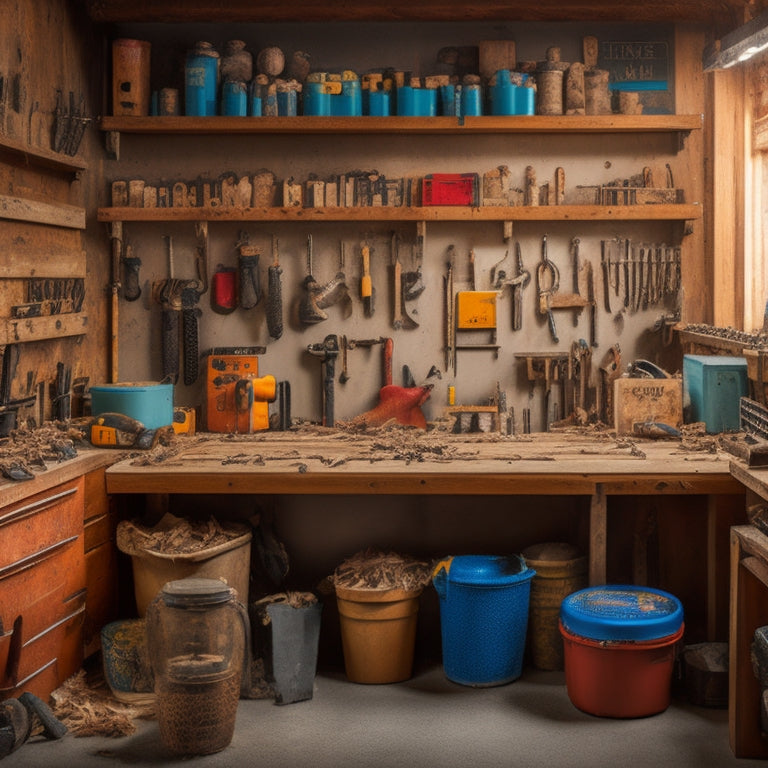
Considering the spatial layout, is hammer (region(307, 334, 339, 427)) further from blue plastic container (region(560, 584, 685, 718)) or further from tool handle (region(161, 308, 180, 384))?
blue plastic container (region(560, 584, 685, 718))

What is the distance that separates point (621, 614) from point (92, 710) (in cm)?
202

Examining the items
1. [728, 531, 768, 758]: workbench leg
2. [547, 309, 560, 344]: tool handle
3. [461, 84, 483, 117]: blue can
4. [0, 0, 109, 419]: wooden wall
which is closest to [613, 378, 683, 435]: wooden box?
[547, 309, 560, 344]: tool handle

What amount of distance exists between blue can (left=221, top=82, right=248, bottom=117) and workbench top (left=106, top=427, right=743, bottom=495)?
1.82 metres

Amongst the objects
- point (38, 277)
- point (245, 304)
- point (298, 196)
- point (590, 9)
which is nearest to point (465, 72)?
point (590, 9)

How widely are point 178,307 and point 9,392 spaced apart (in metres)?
1.21

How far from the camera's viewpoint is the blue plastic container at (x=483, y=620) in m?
4.10

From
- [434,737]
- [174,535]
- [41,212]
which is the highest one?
[41,212]

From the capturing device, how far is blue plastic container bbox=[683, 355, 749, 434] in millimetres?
→ 4539

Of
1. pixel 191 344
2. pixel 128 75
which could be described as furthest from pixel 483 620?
pixel 128 75

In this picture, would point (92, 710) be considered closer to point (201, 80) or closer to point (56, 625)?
point (56, 625)

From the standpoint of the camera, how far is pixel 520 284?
533 centimetres

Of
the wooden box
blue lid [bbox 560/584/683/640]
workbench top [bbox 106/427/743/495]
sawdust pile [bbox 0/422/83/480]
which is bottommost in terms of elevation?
blue lid [bbox 560/584/683/640]

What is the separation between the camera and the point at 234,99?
5.20 meters

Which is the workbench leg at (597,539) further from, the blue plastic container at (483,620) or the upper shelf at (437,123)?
the upper shelf at (437,123)
